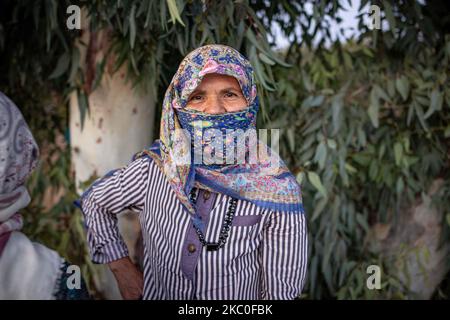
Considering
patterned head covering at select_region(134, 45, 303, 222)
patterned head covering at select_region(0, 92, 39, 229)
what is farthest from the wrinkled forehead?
patterned head covering at select_region(0, 92, 39, 229)

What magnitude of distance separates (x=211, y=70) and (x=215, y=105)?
0.32ft

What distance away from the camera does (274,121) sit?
2.55m

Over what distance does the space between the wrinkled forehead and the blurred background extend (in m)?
0.62

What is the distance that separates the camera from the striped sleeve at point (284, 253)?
1.39 m

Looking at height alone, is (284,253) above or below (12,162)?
below

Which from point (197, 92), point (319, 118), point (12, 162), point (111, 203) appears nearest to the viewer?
point (12, 162)

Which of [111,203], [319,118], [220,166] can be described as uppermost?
[319,118]

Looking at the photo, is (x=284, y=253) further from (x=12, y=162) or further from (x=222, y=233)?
(x=12, y=162)

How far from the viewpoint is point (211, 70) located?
129 centimetres

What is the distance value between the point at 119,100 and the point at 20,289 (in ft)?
4.06

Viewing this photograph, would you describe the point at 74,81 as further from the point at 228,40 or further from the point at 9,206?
the point at 9,206

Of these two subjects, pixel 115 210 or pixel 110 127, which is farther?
pixel 110 127

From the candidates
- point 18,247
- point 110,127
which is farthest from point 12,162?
point 110,127

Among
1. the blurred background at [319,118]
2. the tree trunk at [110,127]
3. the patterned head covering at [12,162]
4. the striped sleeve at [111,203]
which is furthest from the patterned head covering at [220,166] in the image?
the tree trunk at [110,127]
